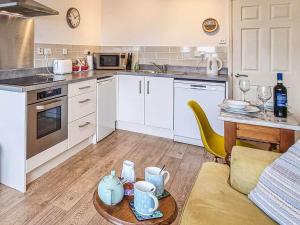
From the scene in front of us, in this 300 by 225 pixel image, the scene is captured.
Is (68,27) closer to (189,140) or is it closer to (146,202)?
(189,140)

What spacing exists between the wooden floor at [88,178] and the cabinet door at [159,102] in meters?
0.28

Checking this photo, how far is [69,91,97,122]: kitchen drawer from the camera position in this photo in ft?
9.52

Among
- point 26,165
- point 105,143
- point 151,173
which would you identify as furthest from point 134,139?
point 151,173

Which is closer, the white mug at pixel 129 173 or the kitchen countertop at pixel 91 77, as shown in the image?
the white mug at pixel 129 173

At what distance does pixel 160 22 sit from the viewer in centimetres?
404

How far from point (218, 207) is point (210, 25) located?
9.98ft

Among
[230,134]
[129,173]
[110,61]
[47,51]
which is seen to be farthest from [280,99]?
[110,61]

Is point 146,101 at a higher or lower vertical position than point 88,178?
higher

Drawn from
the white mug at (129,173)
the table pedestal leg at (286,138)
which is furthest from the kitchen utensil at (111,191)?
the table pedestal leg at (286,138)

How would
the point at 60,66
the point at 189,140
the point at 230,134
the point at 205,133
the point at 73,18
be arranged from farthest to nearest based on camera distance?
the point at 73,18 → the point at 189,140 → the point at 60,66 → the point at 205,133 → the point at 230,134

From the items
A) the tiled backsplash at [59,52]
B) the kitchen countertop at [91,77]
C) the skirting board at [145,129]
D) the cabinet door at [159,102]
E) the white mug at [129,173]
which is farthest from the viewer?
the skirting board at [145,129]

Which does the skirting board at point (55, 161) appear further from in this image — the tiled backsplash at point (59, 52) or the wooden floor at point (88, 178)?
the tiled backsplash at point (59, 52)

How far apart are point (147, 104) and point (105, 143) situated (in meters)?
0.86

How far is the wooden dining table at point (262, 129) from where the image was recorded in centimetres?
167
